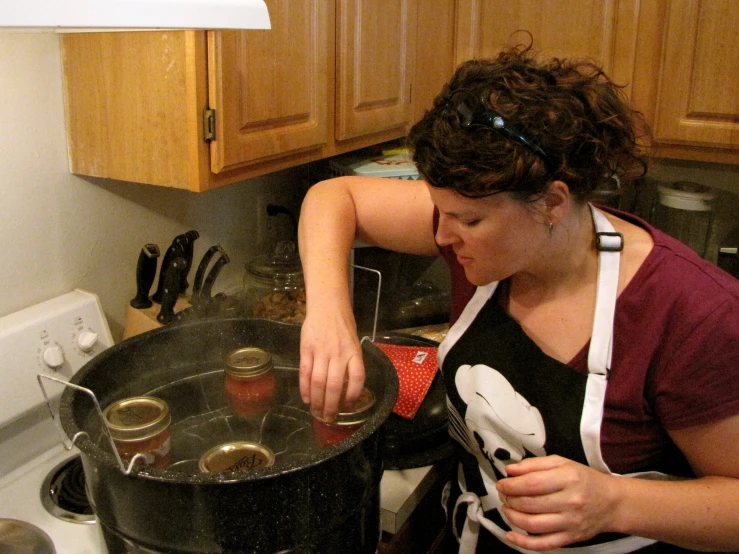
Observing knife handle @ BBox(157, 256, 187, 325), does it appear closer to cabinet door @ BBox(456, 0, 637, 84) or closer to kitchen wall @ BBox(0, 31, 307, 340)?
kitchen wall @ BBox(0, 31, 307, 340)

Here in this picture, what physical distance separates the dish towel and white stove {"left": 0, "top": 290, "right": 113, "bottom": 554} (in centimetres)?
52

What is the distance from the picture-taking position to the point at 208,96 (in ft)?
3.33

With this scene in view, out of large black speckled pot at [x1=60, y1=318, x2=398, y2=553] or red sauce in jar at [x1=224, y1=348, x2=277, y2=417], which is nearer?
large black speckled pot at [x1=60, y1=318, x2=398, y2=553]

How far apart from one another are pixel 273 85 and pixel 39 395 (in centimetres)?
A: 63

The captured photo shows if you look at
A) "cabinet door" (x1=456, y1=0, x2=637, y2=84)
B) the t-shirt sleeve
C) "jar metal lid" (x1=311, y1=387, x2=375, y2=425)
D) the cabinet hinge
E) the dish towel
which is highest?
"cabinet door" (x1=456, y1=0, x2=637, y2=84)

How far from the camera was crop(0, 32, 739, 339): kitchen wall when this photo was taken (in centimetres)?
107

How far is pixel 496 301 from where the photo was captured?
1.01m

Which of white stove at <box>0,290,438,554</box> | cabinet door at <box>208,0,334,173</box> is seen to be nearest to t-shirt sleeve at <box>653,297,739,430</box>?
white stove at <box>0,290,438,554</box>

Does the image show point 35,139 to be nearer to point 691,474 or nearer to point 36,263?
point 36,263

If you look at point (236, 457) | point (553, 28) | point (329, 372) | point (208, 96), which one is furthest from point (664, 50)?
point (236, 457)

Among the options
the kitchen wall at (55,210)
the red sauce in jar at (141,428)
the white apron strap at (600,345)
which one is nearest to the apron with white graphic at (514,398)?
the white apron strap at (600,345)

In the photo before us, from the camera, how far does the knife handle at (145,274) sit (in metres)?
1.22

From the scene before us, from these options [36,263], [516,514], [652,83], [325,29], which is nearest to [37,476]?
[36,263]

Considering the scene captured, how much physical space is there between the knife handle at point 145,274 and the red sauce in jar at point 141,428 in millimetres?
406
